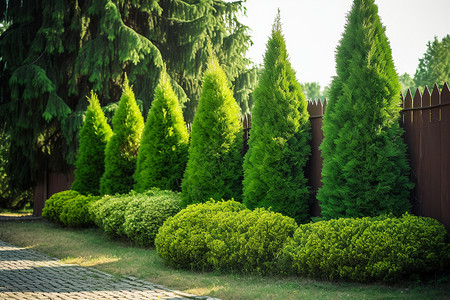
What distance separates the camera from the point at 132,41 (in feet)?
48.9

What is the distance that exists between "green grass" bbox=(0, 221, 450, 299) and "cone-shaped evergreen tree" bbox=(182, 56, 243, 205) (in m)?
1.79

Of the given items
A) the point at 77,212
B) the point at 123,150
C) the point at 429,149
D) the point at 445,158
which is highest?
Answer: the point at 123,150

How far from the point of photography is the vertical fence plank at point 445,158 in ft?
19.5

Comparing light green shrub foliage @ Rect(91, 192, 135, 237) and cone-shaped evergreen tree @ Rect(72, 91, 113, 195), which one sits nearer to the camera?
light green shrub foliage @ Rect(91, 192, 135, 237)

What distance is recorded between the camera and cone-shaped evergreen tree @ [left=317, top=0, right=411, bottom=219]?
6398 mm

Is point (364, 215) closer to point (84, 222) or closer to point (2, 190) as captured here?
point (84, 222)

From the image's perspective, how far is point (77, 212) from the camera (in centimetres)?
1270

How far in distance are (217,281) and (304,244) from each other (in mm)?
1351

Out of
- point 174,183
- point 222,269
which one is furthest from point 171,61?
point 222,269

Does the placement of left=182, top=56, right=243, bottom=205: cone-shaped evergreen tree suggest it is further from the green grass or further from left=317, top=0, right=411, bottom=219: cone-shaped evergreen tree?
left=317, top=0, right=411, bottom=219: cone-shaped evergreen tree

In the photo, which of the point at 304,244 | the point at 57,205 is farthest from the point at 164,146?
the point at 304,244

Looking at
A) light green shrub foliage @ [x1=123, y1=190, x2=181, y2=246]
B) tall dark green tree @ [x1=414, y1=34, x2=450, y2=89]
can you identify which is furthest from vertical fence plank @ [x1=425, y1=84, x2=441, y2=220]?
tall dark green tree @ [x1=414, y1=34, x2=450, y2=89]

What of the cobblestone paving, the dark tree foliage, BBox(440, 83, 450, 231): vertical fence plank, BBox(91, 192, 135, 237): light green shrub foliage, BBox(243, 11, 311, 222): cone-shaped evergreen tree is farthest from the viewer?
the dark tree foliage

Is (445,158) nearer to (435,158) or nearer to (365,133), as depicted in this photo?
(435,158)
